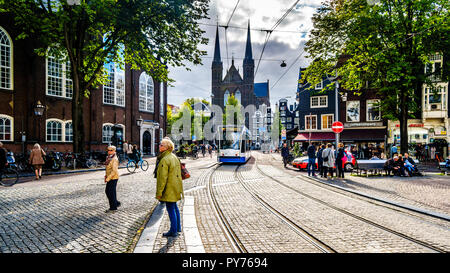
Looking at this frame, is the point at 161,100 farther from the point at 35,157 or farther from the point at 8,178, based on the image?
the point at 8,178

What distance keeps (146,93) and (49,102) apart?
11.9m

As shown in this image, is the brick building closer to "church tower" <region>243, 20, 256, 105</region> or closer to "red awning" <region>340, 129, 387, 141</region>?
"red awning" <region>340, 129, 387, 141</region>

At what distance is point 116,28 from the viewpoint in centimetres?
1483

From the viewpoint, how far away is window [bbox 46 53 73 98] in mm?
19922

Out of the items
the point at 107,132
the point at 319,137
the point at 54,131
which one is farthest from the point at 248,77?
the point at 54,131

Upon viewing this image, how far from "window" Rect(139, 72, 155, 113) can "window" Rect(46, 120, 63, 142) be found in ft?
33.7

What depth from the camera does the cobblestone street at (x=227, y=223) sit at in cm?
365

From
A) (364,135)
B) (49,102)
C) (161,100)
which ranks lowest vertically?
(364,135)

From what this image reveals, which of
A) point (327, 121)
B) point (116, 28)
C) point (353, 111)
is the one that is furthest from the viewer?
point (327, 121)

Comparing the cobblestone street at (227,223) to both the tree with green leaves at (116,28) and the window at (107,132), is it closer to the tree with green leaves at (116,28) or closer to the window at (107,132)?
the tree with green leaves at (116,28)

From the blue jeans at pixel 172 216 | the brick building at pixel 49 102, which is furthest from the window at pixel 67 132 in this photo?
the blue jeans at pixel 172 216

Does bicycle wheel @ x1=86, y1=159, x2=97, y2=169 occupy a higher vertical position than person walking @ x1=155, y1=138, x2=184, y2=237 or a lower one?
lower

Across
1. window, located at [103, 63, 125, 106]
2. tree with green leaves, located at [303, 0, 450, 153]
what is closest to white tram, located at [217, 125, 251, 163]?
tree with green leaves, located at [303, 0, 450, 153]
